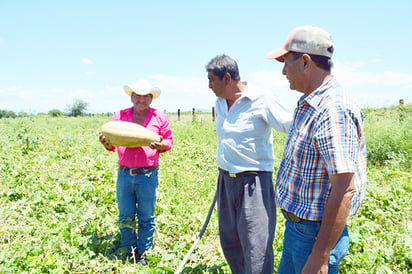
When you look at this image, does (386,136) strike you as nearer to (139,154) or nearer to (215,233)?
(215,233)

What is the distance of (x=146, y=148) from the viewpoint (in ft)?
11.8

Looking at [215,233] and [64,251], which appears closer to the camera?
[64,251]

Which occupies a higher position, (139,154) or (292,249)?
(139,154)

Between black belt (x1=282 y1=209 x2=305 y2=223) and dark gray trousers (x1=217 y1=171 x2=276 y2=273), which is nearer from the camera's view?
black belt (x1=282 y1=209 x2=305 y2=223)

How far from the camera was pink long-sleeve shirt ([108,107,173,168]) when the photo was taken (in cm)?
354

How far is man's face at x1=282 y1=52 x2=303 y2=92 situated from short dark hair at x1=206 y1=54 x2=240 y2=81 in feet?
3.15

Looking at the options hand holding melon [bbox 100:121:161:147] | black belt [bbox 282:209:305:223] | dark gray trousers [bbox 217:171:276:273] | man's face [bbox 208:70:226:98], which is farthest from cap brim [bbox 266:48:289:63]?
hand holding melon [bbox 100:121:161:147]

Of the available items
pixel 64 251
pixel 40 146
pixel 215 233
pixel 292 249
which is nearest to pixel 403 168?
pixel 215 233

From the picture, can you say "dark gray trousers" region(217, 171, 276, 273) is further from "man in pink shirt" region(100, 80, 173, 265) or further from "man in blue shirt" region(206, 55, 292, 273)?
"man in pink shirt" region(100, 80, 173, 265)

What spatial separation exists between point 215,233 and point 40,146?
7.16 m

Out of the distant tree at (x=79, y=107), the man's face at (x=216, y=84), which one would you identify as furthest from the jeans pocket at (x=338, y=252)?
the distant tree at (x=79, y=107)

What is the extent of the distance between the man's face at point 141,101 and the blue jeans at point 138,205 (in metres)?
0.77

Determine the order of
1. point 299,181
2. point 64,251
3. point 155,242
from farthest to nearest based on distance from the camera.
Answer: point 155,242
point 64,251
point 299,181

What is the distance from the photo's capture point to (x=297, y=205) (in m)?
1.76
